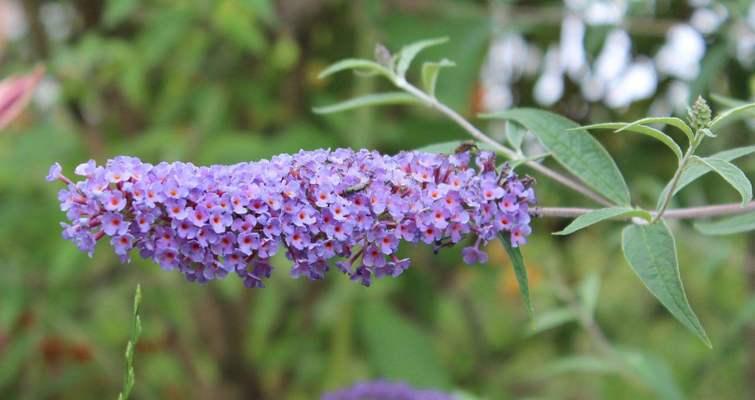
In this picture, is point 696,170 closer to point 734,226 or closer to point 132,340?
point 734,226

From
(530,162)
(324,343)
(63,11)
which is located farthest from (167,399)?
(530,162)

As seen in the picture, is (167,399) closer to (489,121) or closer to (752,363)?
(489,121)

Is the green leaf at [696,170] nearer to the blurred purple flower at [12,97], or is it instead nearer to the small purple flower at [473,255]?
the small purple flower at [473,255]

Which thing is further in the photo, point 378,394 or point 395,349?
point 395,349

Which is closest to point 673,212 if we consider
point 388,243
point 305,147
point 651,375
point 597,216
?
point 597,216

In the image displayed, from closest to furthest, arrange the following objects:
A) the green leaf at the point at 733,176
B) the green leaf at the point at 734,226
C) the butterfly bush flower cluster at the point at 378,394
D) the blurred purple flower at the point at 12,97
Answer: the green leaf at the point at 733,176 → the green leaf at the point at 734,226 → the blurred purple flower at the point at 12,97 → the butterfly bush flower cluster at the point at 378,394

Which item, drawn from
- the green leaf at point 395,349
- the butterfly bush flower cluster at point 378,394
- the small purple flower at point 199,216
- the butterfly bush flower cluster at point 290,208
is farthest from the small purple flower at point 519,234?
the green leaf at point 395,349
